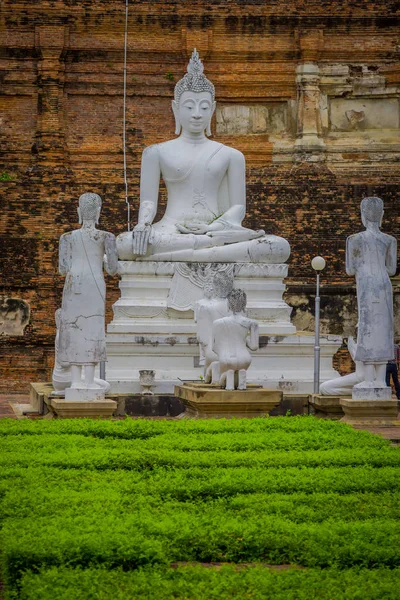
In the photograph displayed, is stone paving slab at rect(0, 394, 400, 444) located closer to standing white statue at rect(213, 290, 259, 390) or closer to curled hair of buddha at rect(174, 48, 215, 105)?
standing white statue at rect(213, 290, 259, 390)

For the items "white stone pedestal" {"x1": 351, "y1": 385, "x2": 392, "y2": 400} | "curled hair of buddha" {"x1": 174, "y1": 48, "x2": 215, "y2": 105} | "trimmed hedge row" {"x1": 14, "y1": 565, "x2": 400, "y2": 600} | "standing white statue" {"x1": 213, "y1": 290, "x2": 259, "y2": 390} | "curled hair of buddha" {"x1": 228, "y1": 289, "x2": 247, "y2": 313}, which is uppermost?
"curled hair of buddha" {"x1": 174, "y1": 48, "x2": 215, "y2": 105}

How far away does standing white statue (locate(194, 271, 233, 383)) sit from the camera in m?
11.0

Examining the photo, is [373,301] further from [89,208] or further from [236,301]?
[89,208]

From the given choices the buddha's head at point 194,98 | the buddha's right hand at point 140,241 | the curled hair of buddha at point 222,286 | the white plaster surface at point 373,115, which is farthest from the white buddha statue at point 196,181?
the white plaster surface at point 373,115

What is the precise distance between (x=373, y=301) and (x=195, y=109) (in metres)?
4.61

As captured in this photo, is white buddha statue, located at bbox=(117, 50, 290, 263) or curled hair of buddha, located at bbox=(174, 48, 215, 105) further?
curled hair of buddha, located at bbox=(174, 48, 215, 105)

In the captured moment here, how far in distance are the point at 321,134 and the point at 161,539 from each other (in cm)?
1515

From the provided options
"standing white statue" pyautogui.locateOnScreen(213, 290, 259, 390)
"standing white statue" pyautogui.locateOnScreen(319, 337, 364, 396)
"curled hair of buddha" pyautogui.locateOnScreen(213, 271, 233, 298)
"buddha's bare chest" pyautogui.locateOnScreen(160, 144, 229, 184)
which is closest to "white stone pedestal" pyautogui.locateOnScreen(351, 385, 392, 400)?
"standing white statue" pyautogui.locateOnScreen(319, 337, 364, 396)

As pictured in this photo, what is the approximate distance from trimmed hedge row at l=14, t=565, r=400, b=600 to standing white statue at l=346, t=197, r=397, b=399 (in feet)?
17.3

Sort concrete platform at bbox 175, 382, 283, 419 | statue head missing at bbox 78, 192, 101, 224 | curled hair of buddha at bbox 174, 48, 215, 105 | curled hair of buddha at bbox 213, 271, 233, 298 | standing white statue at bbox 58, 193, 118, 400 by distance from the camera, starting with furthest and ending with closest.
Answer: curled hair of buddha at bbox 174, 48, 215, 105
curled hair of buddha at bbox 213, 271, 233, 298
statue head missing at bbox 78, 192, 101, 224
standing white statue at bbox 58, 193, 118, 400
concrete platform at bbox 175, 382, 283, 419

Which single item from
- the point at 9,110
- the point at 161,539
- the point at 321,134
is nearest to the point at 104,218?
the point at 9,110

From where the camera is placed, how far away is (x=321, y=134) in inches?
802

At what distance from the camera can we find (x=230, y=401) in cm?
1028

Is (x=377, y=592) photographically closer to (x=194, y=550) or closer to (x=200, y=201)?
(x=194, y=550)
